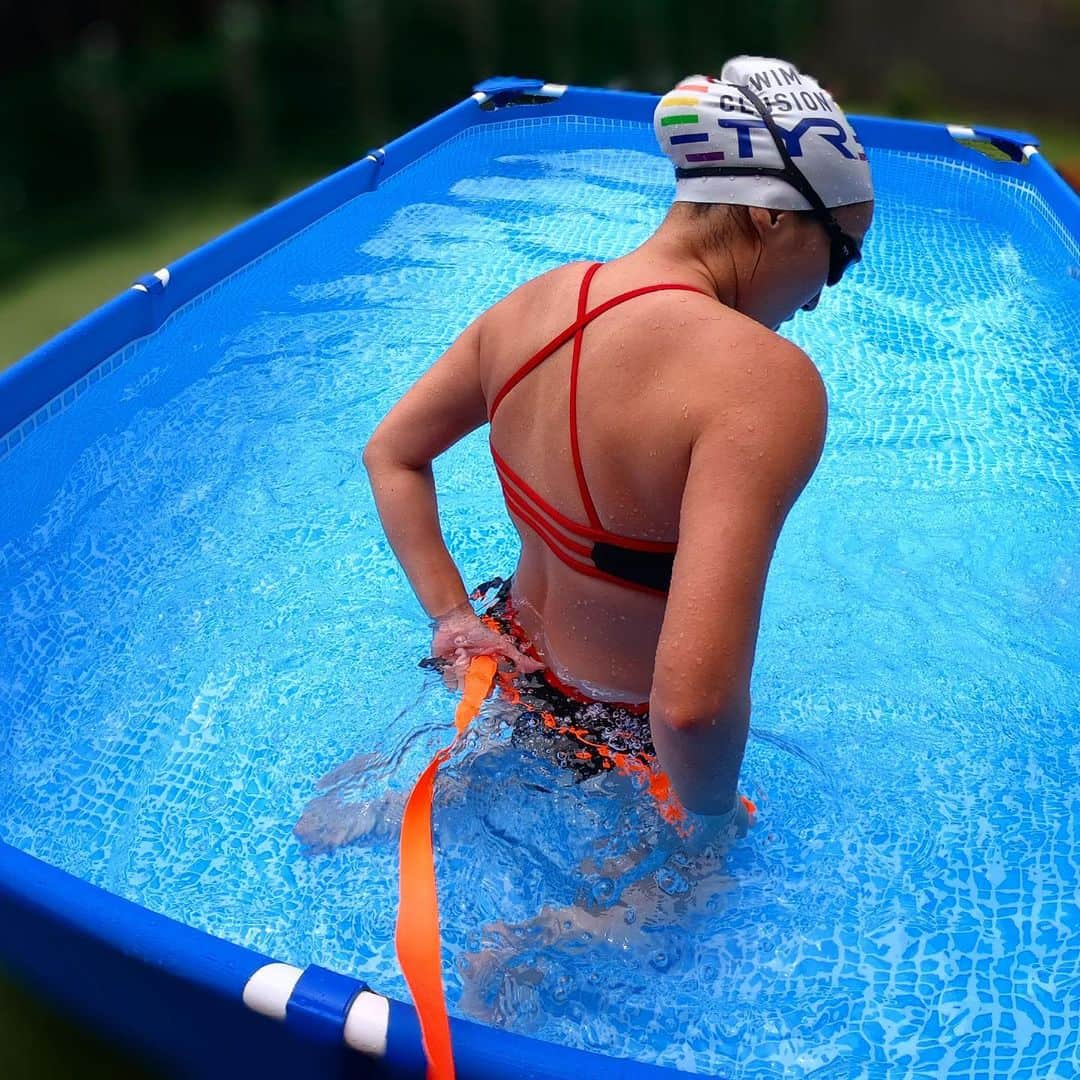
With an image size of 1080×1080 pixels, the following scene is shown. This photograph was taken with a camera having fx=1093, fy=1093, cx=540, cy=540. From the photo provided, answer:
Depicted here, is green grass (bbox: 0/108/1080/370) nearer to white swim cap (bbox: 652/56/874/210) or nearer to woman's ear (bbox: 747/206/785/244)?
white swim cap (bbox: 652/56/874/210)

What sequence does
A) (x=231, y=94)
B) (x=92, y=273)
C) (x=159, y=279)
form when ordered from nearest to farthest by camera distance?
1. (x=159, y=279)
2. (x=92, y=273)
3. (x=231, y=94)

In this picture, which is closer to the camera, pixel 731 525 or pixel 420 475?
pixel 731 525

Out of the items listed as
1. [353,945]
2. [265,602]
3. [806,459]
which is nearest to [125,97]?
[265,602]

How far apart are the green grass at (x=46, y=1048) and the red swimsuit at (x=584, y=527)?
4.17 ft

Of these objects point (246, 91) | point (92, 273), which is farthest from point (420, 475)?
point (246, 91)

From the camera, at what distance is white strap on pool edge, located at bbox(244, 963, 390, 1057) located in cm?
150

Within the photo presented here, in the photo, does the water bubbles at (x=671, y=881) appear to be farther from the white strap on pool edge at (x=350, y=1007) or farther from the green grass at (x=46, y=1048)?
the green grass at (x=46, y=1048)

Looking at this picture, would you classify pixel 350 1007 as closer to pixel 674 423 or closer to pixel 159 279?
pixel 674 423

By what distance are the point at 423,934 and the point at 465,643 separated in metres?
0.62

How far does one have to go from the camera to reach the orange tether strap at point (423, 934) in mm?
1479

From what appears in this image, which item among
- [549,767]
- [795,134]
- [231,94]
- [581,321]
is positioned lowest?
[549,767]

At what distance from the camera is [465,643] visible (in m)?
2.06

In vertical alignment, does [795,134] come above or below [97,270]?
above

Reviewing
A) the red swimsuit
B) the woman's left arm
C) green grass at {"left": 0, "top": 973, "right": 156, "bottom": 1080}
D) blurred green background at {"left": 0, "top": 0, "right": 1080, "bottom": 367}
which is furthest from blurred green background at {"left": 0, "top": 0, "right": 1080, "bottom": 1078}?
the red swimsuit
